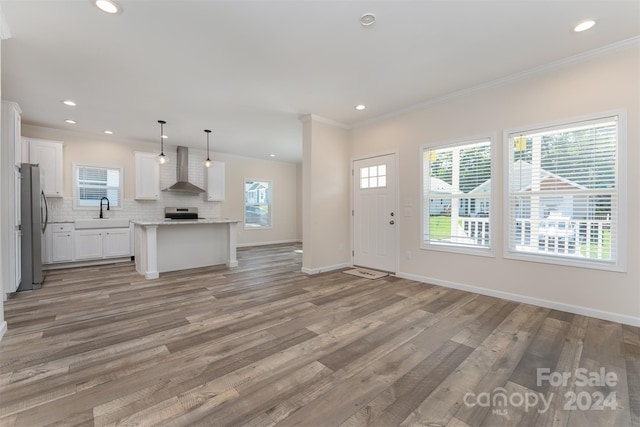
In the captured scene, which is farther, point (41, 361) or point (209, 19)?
point (209, 19)

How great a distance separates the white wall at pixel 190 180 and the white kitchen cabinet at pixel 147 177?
18cm

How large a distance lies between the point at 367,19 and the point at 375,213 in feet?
10.6

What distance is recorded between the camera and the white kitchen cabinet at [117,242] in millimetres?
5828

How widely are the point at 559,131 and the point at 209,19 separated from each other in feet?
12.9

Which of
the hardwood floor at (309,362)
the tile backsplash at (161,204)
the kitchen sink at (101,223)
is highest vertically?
the tile backsplash at (161,204)

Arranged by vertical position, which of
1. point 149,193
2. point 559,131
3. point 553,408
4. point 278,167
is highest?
point 278,167

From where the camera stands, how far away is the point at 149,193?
667 centimetres

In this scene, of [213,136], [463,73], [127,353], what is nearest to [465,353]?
[127,353]

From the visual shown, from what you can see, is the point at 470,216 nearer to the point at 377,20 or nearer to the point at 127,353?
the point at 377,20

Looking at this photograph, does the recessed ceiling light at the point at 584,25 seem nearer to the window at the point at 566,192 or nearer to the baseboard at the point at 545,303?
the window at the point at 566,192

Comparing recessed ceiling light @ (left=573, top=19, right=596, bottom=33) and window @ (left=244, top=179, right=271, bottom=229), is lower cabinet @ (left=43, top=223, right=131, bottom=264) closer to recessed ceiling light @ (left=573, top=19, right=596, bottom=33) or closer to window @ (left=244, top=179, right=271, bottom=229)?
window @ (left=244, top=179, right=271, bottom=229)

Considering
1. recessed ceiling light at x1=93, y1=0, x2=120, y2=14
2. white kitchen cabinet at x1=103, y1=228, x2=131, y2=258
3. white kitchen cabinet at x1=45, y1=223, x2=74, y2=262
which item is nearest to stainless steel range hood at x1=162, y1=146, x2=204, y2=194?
white kitchen cabinet at x1=103, y1=228, x2=131, y2=258

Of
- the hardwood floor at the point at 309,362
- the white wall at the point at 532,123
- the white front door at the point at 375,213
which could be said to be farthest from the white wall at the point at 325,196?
the hardwood floor at the point at 309,362

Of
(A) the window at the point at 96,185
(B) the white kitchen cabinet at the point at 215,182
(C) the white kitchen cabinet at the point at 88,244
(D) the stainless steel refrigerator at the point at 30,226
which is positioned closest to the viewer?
(D) the stainless steel refrigerator at the point at 30,226
